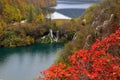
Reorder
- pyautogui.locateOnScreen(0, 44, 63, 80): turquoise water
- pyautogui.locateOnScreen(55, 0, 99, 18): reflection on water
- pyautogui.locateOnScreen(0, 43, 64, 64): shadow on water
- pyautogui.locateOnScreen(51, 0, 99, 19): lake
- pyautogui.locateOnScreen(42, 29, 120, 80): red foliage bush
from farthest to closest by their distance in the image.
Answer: pyautogui.locateOnScreen(55, 0, 99, 18): reflection on water, pyautogui.locateOnScreen(51, 0, 99, 19): lake, pyautogui.locateOnScreen(0, 43, 64, 64): shadow on water, pyautogui.locateOnScreen(0, 44, 63, 80): turquoise water, pyautogui.locateOnScreen(42, 29, 120, 80): red foliage bush

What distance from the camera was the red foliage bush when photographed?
8.88 m

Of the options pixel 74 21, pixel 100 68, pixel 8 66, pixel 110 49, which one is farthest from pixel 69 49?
pixel 74 21

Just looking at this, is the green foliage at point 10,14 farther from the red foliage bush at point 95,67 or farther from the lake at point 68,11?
the red foliage bush at point 95,67

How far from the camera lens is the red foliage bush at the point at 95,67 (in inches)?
350

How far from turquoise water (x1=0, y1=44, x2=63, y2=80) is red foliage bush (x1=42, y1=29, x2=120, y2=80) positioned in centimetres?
2292

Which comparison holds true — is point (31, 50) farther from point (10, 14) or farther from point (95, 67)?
point (95, 67)

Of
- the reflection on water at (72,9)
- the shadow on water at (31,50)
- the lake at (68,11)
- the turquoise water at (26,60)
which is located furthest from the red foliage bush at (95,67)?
the reflection on water at (72,9)

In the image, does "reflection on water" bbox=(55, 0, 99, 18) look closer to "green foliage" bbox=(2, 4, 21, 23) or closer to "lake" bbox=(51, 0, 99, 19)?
"lake" bbox=(51, 0, 99, 19)

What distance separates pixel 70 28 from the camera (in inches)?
2393

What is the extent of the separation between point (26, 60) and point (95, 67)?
3330cm

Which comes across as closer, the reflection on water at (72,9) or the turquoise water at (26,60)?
the turquoise water at (26,60)

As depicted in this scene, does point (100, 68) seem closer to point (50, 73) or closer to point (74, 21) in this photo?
point (50, 73)

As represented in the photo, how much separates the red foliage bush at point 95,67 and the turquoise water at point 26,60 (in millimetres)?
22922

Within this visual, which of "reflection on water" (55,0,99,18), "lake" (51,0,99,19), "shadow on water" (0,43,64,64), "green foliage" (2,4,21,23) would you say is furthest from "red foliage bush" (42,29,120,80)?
"reflection on water" (55,0,99,18)
